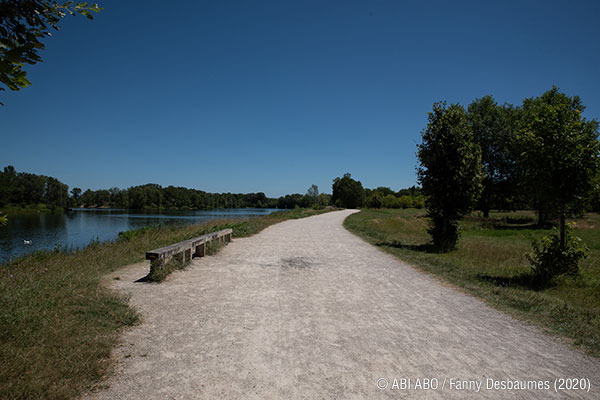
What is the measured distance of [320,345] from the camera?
13.2ft

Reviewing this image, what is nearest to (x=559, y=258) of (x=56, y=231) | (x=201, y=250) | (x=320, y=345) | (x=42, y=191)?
(x=320, y=345)

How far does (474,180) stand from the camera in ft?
44.3

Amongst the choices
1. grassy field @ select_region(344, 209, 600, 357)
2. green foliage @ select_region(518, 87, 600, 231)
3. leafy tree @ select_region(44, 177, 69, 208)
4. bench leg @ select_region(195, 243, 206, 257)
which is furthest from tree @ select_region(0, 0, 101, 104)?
leafy tree @ select_region(44, 177, 69, 208)

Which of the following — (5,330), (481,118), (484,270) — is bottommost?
(484,270)

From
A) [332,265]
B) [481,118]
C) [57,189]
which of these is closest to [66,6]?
[332,265]

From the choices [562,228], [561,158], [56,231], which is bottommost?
[56,231]

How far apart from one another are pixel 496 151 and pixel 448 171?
29.9 meters

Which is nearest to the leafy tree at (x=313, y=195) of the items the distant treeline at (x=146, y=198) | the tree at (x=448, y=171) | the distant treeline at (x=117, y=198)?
the distant treeline at (x=146, y=198)

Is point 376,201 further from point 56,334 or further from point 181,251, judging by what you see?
point 56,334

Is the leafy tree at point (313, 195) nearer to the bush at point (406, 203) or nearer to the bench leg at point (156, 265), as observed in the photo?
the bush at point (406, 203)

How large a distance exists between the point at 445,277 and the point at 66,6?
362 inches

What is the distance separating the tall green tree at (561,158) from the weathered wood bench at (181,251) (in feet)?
33.3

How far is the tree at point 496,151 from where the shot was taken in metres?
36.3

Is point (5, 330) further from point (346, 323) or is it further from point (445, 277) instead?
point (445, 277)
